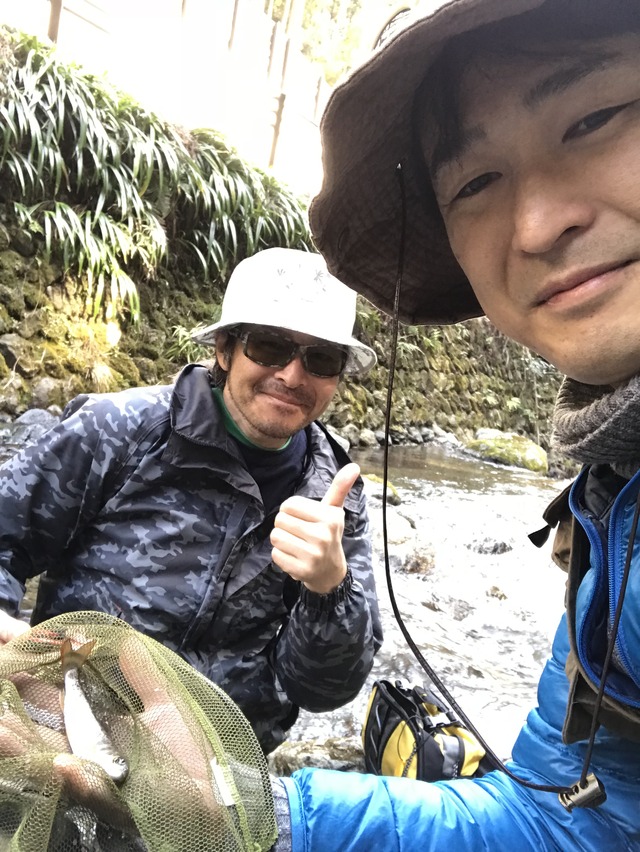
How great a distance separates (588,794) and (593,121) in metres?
1.20

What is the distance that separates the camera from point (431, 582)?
4.61 meters

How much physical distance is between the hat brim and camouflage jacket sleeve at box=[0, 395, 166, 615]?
0.49 m

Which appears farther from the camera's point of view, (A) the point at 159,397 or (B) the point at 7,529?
(A) the point at 159,397

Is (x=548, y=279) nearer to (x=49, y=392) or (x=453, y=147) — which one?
(x=453, y=147)

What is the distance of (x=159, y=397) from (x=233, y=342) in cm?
35

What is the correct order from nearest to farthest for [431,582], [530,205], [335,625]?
[530,205] < [335,625] < [431,582]

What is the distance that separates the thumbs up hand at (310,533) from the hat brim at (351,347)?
2.54 ft

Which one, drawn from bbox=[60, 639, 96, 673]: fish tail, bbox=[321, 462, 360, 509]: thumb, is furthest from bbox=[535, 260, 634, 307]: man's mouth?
bbox=[60, 639, 96, 673]: fish tail

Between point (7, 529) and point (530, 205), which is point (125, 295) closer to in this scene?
point (7, 529)

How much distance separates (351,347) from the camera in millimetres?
2145

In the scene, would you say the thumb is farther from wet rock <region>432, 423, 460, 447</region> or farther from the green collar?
wet rock <region>432, 423, 460, 447</region>

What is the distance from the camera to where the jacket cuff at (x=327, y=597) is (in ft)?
5.39

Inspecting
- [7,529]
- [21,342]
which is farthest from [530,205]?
[21,342]

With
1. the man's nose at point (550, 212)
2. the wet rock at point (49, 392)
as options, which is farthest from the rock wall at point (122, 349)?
the man's nose at point (550, 212)
